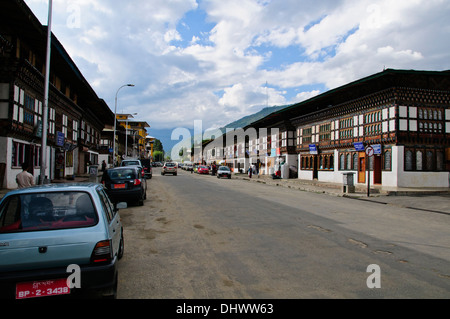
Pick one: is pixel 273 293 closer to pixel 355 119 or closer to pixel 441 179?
pixel 441 179

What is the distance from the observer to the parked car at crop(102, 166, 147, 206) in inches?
522

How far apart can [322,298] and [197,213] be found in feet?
25.1

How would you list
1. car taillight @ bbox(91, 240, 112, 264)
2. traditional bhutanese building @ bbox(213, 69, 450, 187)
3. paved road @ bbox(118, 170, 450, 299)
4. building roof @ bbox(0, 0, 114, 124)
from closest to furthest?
car taillight @ bbox(91, 240, 112, 264) < paved road @ bbox(118, 170, 450, 299) < building roof @ bbox(0, 0, 114, 124) < traditional bhutanese building @ bbox(213, 69, 450, 187)

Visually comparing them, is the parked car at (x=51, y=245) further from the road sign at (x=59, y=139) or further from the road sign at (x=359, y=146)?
the road sign at (x=359, y=146)

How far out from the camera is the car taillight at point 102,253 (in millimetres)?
3883

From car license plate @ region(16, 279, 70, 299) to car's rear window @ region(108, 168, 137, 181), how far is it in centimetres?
1005

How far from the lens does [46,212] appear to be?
4.27 meters

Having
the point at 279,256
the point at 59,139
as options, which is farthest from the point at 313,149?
the point at 279,256

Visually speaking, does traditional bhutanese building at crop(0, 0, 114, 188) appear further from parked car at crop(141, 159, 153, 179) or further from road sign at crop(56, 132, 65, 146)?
parked car at crop(141, 159, 153, 179)

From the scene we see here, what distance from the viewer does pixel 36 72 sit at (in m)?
20.5

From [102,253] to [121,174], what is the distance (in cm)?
1012
